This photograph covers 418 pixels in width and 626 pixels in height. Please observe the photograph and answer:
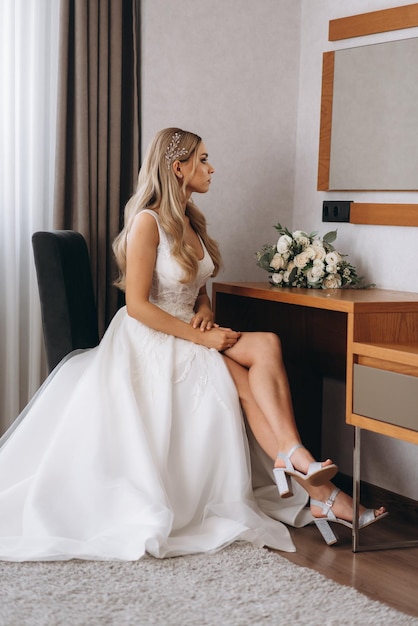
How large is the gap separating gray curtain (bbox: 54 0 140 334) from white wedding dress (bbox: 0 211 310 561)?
1.44 ft

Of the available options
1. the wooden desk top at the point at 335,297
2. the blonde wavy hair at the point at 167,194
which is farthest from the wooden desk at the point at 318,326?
the blonde wavy hair at the point at 167,194

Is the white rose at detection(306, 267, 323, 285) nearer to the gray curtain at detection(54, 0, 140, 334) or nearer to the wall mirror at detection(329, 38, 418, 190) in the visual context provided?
the wall mirror at detection(329, 38, 418, 190)

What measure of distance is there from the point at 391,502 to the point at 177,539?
1.04 metres

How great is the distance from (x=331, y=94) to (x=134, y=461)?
1.75m

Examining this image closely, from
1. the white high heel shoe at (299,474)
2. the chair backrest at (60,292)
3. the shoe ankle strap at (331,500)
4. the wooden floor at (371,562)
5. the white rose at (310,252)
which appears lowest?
the wooden floor at (371,562)

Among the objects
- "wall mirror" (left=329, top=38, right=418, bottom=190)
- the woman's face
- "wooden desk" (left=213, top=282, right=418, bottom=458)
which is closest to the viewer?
"wooden desk" (left=213, top=282, right=418, bottom=458)

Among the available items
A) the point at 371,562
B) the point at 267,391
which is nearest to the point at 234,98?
the point at 267,391

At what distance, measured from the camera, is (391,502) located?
3.20m

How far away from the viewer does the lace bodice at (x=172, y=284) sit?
290 cm

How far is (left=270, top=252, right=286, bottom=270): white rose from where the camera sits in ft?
10.4

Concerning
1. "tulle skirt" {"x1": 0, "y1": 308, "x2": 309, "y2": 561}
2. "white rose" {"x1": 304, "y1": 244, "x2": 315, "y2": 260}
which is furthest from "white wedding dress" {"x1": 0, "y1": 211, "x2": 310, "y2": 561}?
"white rose" {"x1": 304, "y1": 244, "x2": 315, "y2": 260}

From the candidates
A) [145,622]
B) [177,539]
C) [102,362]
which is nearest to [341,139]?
[102,362]

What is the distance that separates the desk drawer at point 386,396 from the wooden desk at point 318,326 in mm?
25

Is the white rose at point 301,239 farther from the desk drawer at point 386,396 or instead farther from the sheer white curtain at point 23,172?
Result: the sheer white curtain at point 23,172
